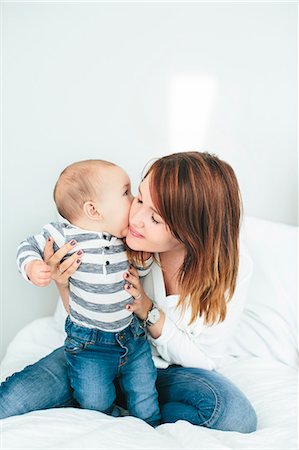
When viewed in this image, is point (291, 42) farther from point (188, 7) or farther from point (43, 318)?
point (43, 318)

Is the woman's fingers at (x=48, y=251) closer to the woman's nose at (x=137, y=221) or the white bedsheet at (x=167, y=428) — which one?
the woman's nose at (x=137, y=221)

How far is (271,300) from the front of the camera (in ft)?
5.97

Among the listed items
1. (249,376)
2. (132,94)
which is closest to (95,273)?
(249,376)

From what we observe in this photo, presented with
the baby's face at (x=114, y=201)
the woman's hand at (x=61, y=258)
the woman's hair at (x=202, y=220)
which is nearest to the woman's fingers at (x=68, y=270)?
the woman's hand at (x=61, y=258)

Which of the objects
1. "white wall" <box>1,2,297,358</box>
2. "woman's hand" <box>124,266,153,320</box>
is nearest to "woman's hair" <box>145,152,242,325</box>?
"woman's hand" <box>124,266,153,320</box>

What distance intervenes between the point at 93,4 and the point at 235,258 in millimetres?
969

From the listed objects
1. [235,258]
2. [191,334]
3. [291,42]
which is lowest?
[191,334]

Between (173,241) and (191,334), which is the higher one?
(173,241)

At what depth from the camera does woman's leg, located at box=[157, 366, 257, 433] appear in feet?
4.72

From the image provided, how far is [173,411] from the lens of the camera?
1.49 m

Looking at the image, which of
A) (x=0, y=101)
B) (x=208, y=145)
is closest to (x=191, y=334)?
(x=208, y=145)

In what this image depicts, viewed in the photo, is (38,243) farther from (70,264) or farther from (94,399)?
(94,399)

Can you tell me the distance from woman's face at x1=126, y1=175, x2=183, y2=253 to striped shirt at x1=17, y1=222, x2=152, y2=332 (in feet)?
0.20

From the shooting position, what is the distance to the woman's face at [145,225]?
4.54ft
